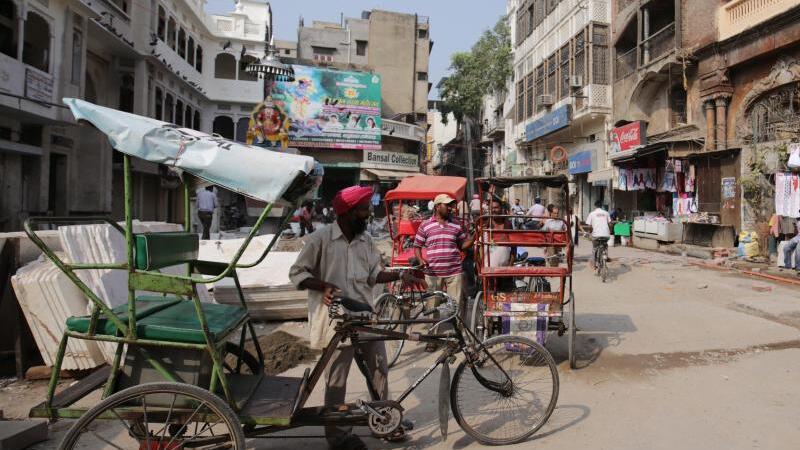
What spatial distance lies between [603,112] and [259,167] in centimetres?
2389

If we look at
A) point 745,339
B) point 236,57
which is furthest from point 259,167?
point 236,57

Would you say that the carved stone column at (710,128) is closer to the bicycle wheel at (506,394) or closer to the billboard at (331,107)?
the bicycle wheel at (506,394)

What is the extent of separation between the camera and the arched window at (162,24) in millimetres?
22172

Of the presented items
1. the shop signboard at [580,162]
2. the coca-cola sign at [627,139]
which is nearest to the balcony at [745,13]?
the coca-cola sign at [627,139]

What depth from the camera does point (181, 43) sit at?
26.1m

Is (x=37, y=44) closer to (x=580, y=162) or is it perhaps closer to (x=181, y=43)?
(x=181, y=43)

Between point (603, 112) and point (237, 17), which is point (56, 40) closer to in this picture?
point (237, 17)

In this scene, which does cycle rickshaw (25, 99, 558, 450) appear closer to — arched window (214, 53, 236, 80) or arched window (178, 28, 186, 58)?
arched window (178, 28, 186, 58)

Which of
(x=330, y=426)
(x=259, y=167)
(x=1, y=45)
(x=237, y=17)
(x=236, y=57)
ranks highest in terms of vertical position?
(x=237, y=17)

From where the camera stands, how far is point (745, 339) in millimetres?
6145

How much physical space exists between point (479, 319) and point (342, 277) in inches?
103

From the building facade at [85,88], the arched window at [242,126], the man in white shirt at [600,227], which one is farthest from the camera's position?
the arched window at [242,126]

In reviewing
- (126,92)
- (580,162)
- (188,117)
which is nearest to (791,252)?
(580,162)

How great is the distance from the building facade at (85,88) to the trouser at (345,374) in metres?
6.87
